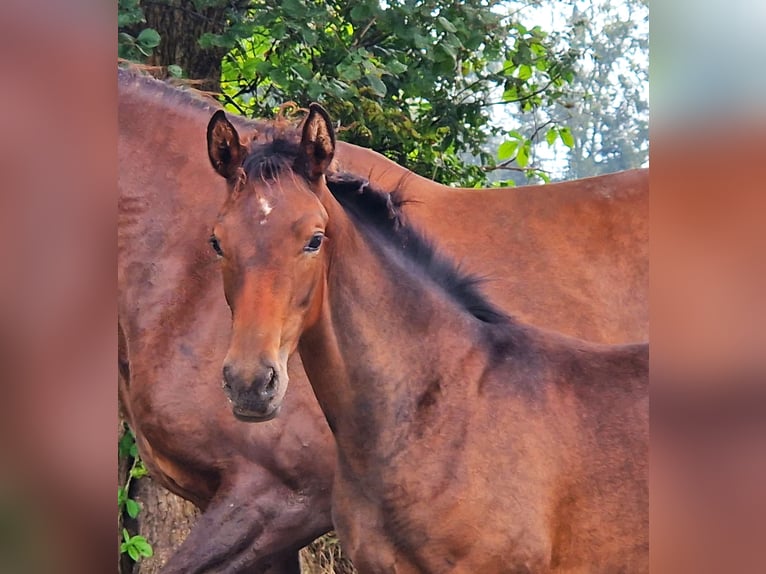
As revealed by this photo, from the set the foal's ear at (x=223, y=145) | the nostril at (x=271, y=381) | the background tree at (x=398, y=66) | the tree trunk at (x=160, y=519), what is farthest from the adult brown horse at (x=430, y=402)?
the tree trunk at (x=160, y=519)

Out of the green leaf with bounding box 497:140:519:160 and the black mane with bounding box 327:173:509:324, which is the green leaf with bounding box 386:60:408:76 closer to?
the green leaf with bounding box 497:140:519:160

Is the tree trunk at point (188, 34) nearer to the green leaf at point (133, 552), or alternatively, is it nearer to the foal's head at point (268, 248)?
the foal's head at point (268, 248)

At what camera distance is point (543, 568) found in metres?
1.79

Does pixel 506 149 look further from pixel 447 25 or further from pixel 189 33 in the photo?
pixel 189 33

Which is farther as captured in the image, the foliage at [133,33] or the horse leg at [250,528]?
the foliage at [133,33]

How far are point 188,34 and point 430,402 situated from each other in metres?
1.20

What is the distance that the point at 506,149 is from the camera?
223 cm

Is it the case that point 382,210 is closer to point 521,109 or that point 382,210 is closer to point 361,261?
point 361,261

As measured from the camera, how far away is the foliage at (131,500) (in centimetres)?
228

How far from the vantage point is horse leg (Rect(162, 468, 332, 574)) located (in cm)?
206
